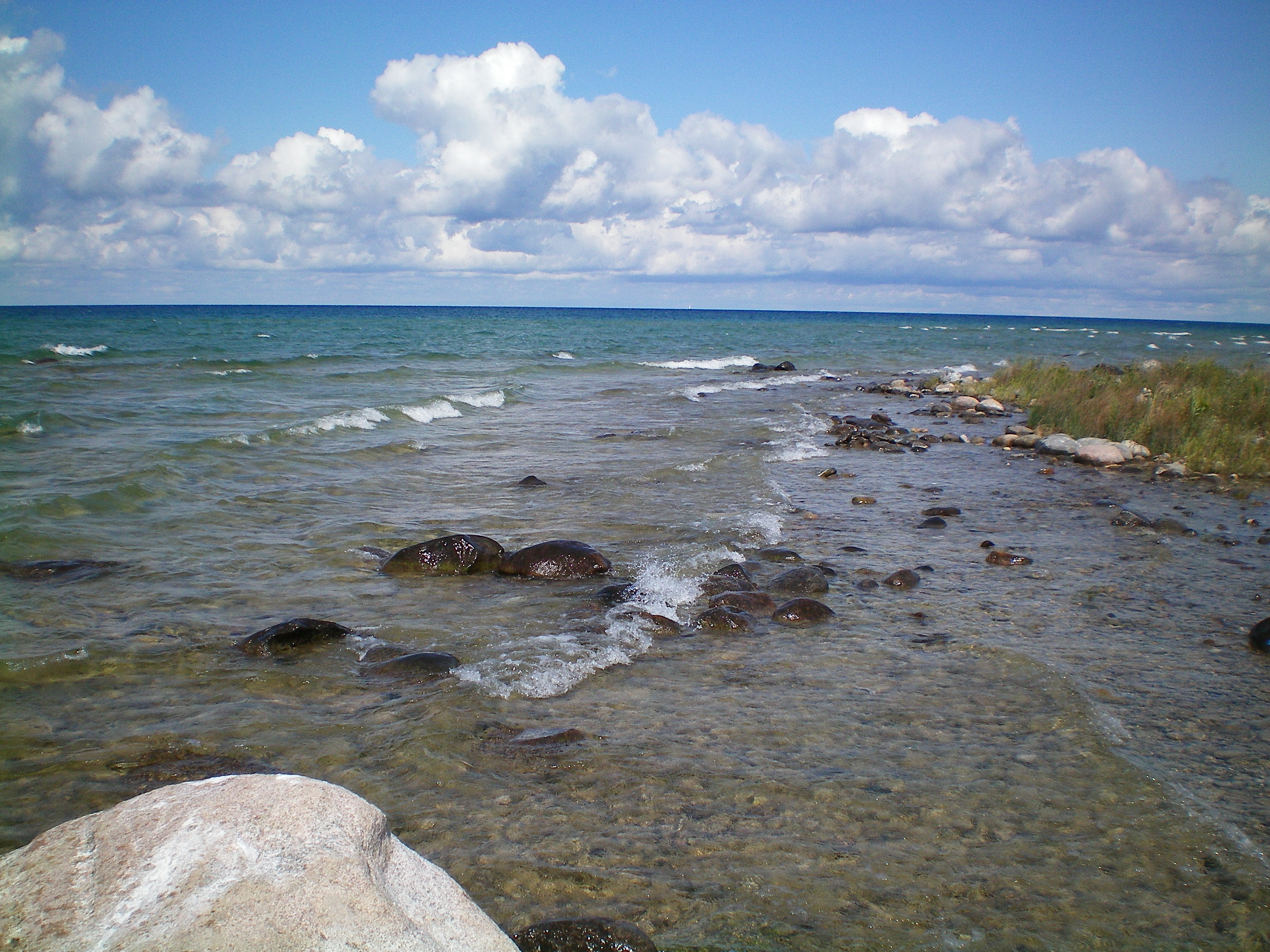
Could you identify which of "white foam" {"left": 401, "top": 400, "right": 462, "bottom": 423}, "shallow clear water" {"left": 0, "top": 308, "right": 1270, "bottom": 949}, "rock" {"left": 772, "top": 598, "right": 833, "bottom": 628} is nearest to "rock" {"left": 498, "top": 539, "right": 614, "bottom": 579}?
"shallow clear water" {"left": 0, "top": 308, "right": 1270, "bottom": 949}

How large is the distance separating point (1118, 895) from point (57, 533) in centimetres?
970

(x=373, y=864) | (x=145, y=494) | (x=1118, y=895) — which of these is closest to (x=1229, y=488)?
(x=1118, y=895)

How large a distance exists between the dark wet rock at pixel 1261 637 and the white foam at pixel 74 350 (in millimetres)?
37006

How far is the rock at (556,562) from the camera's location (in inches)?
283

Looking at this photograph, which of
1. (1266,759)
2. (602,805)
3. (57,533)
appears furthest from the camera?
(57,533)

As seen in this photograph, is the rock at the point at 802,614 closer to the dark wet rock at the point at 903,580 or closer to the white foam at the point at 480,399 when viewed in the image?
the dark wet rock at the point at 903,580

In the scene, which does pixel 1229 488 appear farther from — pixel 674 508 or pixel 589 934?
pixel 589 934

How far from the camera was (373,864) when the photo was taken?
2443 millimetres

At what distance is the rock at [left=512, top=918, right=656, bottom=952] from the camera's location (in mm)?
2676

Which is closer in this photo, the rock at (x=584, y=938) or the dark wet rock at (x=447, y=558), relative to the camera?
the rock at (x=584, y=938)

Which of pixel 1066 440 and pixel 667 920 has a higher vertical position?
pixel 1066 440

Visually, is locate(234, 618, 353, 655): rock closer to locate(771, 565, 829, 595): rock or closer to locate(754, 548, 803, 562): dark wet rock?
locate(771, 565, 829, 595): rock

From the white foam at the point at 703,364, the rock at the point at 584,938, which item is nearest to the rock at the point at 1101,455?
the rock at the point at 584,938

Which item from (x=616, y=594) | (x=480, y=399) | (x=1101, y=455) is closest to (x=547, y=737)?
(x=616, y=594)
